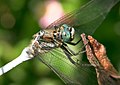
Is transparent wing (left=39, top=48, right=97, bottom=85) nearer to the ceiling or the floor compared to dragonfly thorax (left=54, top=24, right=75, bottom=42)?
nearer to the floor

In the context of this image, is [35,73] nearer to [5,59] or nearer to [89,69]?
[5,59]

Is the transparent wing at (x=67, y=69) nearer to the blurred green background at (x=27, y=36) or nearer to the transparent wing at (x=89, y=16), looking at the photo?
the transparent wing at (x=89, y=16)

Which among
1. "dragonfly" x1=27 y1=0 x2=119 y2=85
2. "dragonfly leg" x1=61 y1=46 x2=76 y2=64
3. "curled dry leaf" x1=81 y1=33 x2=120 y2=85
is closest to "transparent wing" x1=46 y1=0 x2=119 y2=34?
"dragonfly" x1=27 y1=0 x2=119 y2=85

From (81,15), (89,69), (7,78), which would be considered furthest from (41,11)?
(89,69)

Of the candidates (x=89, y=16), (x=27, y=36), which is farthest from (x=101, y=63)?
(x=27, y=36)

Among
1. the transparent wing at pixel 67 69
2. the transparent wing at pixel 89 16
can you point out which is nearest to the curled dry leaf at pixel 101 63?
the transparent wing at pixel 67 69

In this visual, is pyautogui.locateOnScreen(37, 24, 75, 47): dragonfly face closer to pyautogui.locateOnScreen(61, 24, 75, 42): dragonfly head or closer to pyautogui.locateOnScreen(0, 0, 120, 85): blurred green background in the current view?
pyautogui.locateOnScreen(61, 24, 75, 42): dragonfly head

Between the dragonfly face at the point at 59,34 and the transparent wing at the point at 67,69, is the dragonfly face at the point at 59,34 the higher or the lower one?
the higher one
